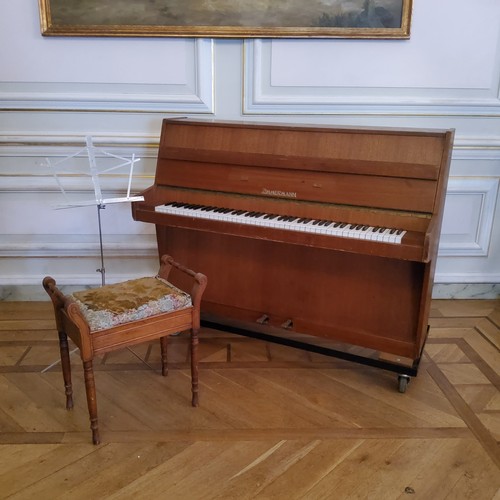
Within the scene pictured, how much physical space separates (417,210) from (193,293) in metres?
0.98

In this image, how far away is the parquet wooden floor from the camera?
1680 mm

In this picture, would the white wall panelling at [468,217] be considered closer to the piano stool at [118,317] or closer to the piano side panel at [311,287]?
the piano side panel at [311,287]

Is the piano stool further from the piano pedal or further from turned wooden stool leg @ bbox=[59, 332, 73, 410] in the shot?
the piano pedal

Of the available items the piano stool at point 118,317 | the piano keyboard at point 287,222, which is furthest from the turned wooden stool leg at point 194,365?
the piano keyboard at point 287,222

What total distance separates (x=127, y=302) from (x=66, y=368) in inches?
16.9

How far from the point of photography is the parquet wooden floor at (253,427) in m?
1.68

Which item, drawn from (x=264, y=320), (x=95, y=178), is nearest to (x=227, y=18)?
(x=95, y=178)

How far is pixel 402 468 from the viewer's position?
1.75 metres

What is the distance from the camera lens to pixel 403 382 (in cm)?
221

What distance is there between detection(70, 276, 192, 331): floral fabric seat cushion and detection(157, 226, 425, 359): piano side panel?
1.81 ft

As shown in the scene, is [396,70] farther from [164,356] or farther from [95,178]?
[164,356]

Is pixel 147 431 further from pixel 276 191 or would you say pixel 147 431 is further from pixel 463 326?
pixel 463 326

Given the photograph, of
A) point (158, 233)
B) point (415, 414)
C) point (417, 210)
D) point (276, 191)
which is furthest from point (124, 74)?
point (415, 414)

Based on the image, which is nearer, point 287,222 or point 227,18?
point 287,222
